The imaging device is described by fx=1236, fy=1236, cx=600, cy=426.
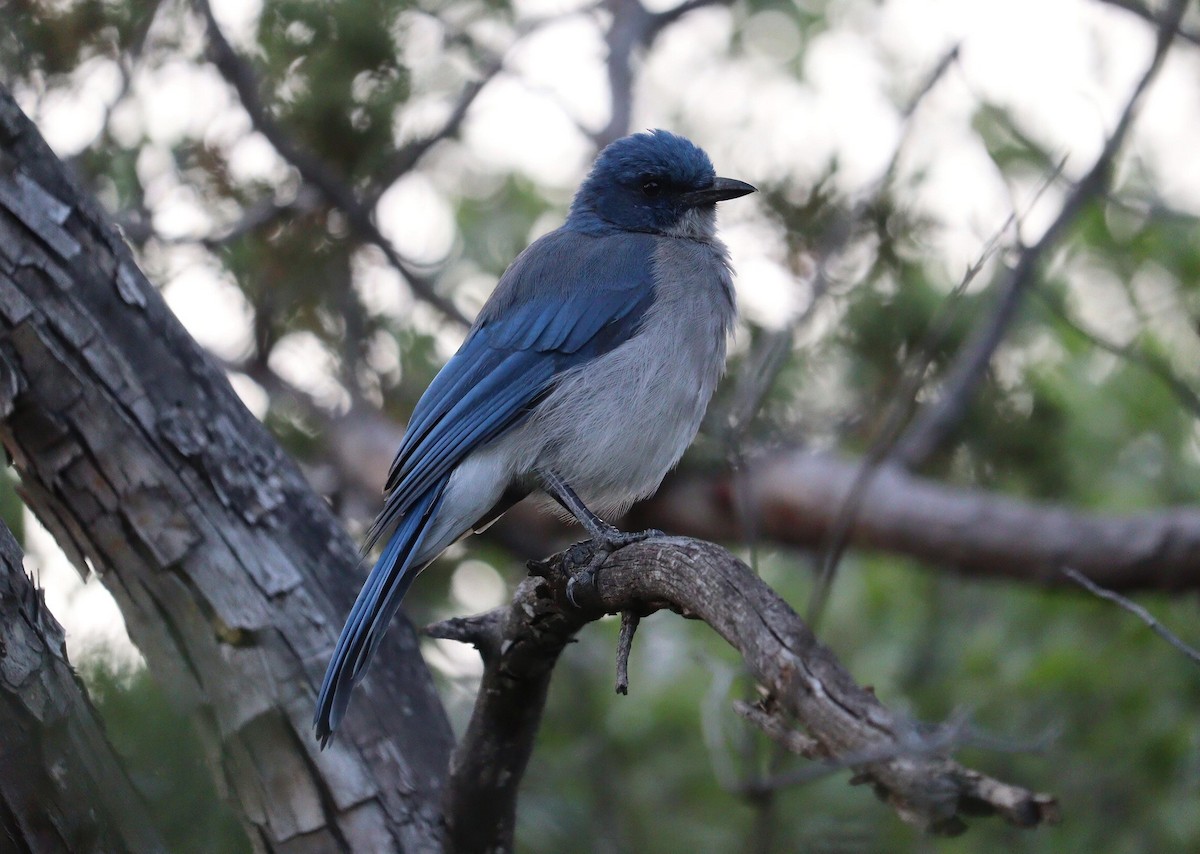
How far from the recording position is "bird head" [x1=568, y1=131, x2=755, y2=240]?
15.5ft

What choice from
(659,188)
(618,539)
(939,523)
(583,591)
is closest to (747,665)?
(583,591)

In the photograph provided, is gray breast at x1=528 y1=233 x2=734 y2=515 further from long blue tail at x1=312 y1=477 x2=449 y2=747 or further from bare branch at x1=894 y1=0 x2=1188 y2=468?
bare branch at x1=894 y1=0 x2=1188 y2=468

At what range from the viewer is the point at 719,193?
4672 millimetres

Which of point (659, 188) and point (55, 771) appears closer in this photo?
point (55, 771)

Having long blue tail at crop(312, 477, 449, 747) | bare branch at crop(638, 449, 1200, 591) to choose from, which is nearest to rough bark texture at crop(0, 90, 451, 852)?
long blue tail at crop(312, 477, 449, 747)

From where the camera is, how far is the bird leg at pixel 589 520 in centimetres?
316

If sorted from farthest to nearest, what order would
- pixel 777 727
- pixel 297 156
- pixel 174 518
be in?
1. pixel 297 156
2. pixel 174 518
3. pixel 777 727

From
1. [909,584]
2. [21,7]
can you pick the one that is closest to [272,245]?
[21,7]

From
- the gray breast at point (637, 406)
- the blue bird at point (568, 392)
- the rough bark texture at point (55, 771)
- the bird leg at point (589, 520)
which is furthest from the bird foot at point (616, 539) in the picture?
the rough bark texture at point (55, 771)

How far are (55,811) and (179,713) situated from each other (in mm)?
292

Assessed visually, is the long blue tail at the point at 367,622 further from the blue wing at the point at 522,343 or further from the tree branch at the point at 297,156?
the tree branch at the point at 297,156

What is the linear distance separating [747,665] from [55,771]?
1383mm

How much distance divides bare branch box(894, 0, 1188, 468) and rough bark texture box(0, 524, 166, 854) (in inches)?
116

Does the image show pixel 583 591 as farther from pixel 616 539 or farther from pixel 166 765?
pixel 166 765
